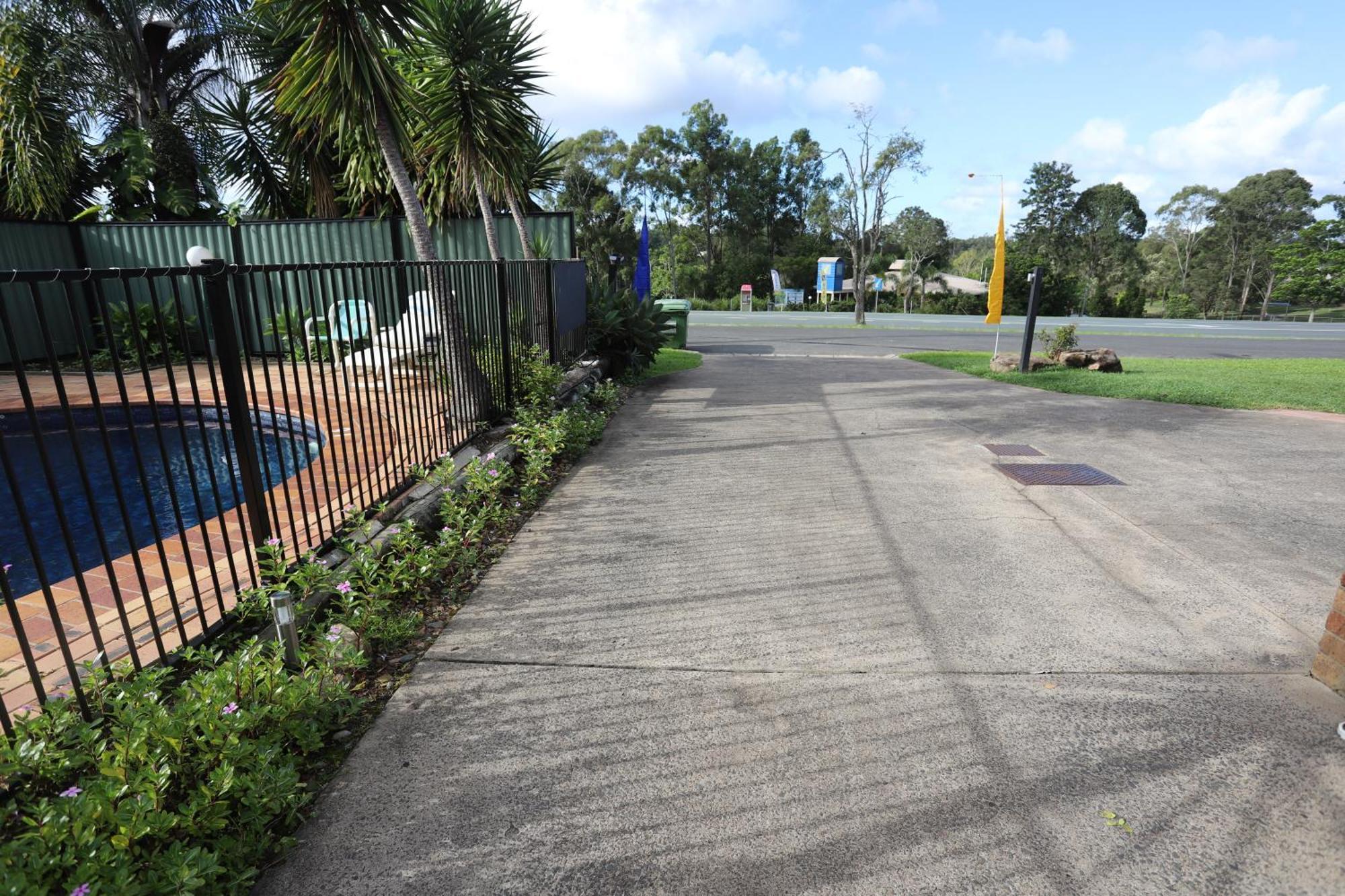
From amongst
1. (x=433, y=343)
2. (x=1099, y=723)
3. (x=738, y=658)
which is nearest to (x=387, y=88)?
(x=433, y=343)

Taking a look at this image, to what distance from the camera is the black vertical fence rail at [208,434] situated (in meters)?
2.43

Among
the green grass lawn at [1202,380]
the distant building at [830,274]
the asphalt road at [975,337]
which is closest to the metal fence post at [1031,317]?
the green grass lawn at [1202,380]

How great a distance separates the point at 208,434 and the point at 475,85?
494 centimetres

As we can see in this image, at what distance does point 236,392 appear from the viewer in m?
3.13

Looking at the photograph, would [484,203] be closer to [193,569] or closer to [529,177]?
[529,177]

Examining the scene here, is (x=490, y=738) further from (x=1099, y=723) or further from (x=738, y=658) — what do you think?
(x=1099, y=723)

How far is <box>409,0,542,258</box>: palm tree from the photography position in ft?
26.3

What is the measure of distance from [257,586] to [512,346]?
4383 mm

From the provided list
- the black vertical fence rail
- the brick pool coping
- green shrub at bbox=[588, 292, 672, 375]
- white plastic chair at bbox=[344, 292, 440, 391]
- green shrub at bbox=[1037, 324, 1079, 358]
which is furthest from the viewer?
green shrub at bbox=[1037, 324, 1079, 358]

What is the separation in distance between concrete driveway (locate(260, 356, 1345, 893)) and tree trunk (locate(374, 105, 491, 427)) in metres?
1.60

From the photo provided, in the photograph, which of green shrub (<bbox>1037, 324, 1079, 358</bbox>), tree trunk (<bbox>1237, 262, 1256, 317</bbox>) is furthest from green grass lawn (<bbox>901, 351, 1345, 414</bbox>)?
tree trunk (<bbox>1237, 262, 1256, 317</bbox>)

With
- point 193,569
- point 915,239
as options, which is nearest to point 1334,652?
point 193,569

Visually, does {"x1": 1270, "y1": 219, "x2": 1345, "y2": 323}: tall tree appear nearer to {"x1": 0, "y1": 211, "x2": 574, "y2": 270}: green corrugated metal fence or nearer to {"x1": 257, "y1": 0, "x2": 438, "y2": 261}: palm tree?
{"x1": 0, "y1": 211, "x2": 574, "y2": 270}: green corrugated metal fence

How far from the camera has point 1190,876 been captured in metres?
1.97
